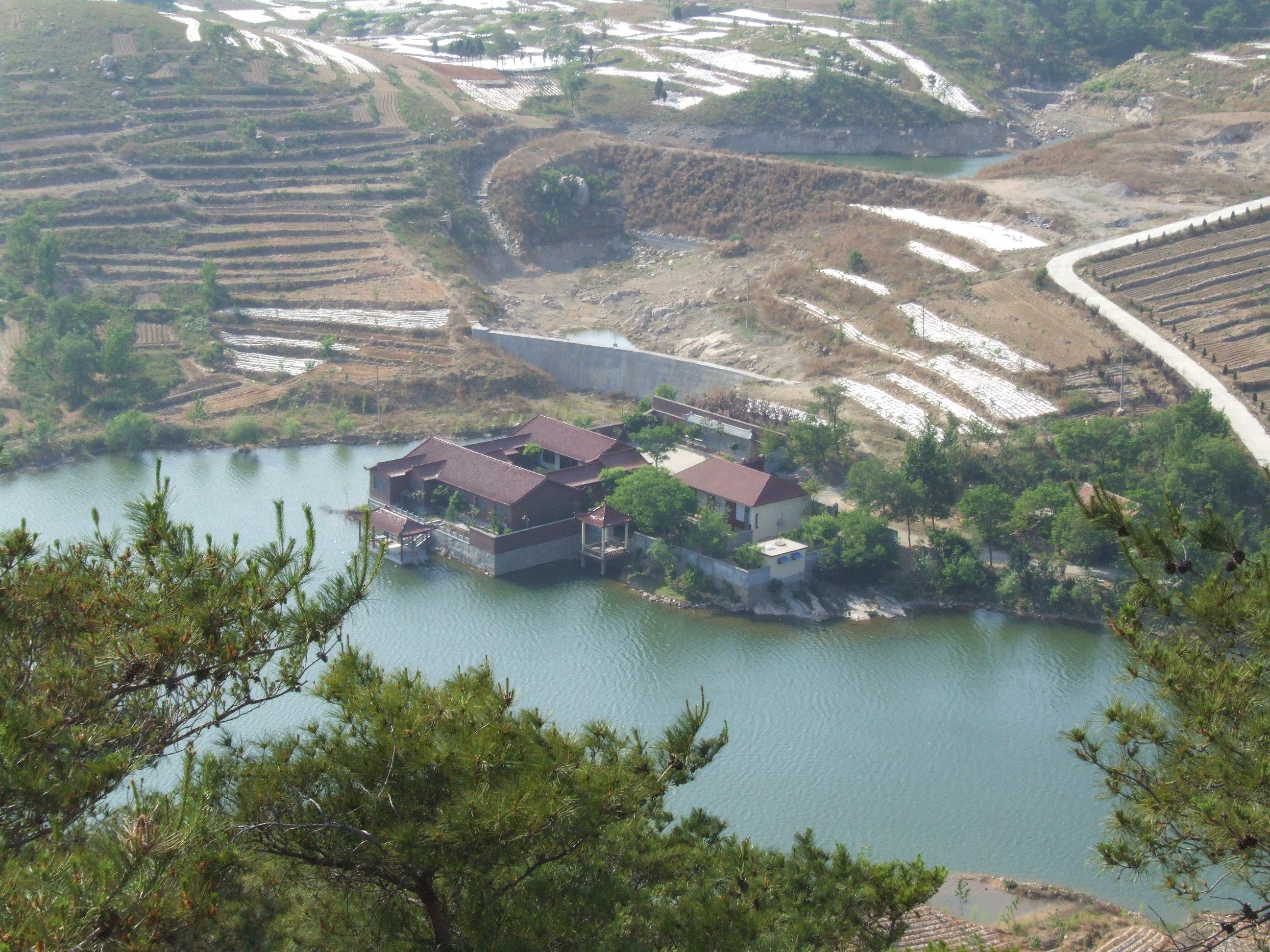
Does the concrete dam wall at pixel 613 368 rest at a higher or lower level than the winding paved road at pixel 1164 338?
lower

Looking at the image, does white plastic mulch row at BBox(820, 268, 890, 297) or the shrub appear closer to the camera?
the shrub

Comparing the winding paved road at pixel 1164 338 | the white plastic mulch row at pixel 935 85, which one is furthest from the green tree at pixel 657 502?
the white plastic mulch row at pixel 935 85

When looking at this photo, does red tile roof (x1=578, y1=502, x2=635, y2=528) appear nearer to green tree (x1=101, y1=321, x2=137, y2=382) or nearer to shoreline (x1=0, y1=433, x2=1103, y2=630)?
shoreline (x1=0, y1=433, x2=1103, y2=630)

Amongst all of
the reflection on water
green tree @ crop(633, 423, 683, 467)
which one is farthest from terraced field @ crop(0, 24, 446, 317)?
green tree @ crop(633, 423, 683, 467)

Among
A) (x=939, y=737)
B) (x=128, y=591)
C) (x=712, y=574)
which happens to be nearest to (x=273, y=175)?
(x=712, y=574)

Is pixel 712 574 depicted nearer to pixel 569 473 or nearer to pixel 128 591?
pixel 569 473

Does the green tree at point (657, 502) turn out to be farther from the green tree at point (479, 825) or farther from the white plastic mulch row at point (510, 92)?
the white plastic mulch row at point (510, 92)
